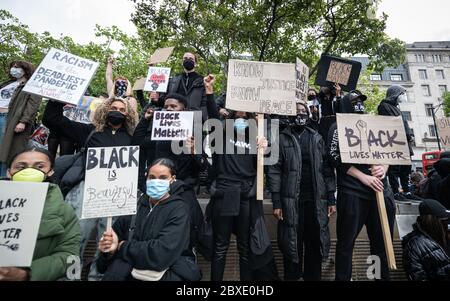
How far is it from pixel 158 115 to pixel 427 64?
5173cm

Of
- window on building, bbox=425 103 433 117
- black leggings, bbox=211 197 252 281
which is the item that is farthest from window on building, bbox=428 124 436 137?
black leggings, bbox=211 197 252 281

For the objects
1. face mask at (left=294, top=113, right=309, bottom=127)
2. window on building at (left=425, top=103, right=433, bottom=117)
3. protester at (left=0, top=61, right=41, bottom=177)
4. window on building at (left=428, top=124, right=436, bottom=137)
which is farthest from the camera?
window on building at (left=425, top=103, right=433, bottom=117)

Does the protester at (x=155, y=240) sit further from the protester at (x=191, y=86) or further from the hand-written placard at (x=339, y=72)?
the hand-written placard at (x=339, y=72)

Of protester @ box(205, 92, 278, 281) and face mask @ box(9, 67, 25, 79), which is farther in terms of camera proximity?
face mask @ box(9, 67, 25, 79)

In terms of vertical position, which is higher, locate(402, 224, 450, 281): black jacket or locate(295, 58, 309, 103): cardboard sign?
locate(295, 58, 309, 103): cardboard sign

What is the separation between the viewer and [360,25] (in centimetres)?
945

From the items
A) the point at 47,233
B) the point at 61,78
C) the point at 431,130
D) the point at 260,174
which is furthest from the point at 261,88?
the point at 431,130

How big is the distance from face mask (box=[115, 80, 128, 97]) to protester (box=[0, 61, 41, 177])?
1.11 metres

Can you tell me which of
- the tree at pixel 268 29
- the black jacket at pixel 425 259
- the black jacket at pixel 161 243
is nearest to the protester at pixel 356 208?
the black jacket at pixel 425 259

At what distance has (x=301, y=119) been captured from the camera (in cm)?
374

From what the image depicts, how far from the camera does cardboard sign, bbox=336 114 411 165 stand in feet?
10.5

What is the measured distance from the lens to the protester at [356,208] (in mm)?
3061

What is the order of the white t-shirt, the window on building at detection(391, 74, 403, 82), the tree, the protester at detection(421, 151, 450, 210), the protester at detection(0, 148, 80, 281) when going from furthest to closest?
1. the window on building at detection(391, 74, 403, 82)
2. the tree
3. the white t-shirt
4. the protester at detection(421, 151, 450, 210)
5. the protester at detection(0, 148, 80, 281)

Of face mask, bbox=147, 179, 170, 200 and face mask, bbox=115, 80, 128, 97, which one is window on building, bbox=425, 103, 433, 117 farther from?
face mask, bbox=147, 179, 170, 200
